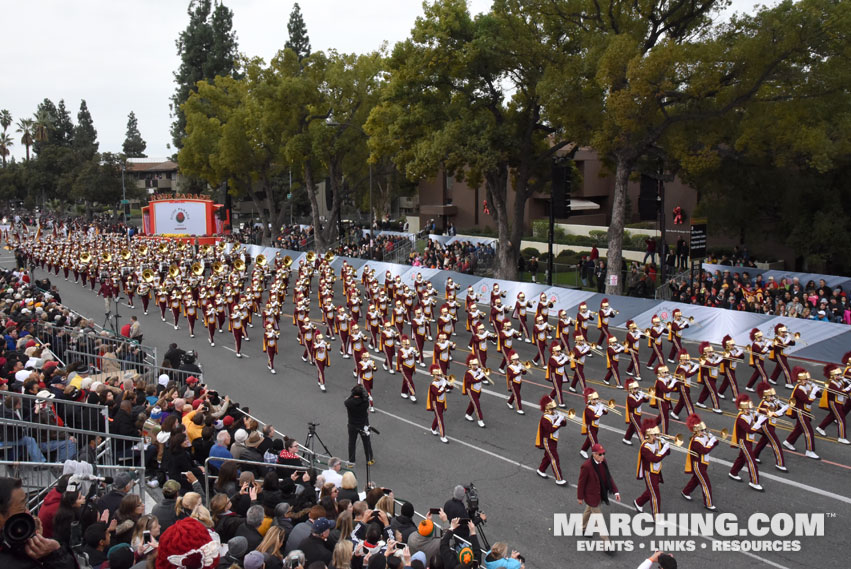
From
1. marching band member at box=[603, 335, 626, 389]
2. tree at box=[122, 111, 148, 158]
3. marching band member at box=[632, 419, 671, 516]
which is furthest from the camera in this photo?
tree at box=[122, 111, 148, 158]

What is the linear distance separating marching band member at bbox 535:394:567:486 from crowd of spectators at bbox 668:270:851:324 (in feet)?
33.9

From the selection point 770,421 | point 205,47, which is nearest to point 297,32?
point 205,47

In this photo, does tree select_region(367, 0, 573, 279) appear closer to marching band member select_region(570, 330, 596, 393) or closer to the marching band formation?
the marching band formation

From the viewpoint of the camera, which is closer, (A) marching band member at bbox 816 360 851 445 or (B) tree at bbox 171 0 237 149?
(A) marching band member at bbox 816 360 851 445

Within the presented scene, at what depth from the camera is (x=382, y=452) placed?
12.5 metres

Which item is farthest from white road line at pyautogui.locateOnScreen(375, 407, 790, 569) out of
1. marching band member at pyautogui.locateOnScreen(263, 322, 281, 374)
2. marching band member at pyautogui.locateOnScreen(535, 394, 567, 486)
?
marching band member at pyautogui.locateOnScreen(263, 322, 281, 374)

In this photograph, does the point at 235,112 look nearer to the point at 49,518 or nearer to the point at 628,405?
the point at 628,405

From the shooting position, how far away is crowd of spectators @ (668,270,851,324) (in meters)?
18.2

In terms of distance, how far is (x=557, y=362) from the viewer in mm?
14023

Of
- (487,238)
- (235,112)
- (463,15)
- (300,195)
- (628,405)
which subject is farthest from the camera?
(300,195)

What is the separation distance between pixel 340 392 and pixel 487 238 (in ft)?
81.4

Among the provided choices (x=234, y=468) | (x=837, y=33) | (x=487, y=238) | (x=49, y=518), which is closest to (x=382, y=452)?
(x=234, y=468)

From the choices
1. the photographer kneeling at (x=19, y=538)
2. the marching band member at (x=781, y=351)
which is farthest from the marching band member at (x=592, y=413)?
the photographer kneeling at (x=19, y=538)

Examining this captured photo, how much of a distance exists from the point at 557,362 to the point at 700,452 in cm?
438
